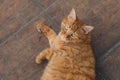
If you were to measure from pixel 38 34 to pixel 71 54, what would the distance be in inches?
19.2

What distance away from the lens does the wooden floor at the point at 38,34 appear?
104 inches

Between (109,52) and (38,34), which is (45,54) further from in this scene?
(109,52)

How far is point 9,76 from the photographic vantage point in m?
2.63

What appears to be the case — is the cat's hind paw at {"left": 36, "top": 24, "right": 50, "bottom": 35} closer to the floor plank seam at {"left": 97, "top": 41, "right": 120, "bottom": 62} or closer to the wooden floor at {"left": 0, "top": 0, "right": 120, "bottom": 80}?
the wooden floor at {"left": 0, "top": 0, "right": 120, "bottom": 80}

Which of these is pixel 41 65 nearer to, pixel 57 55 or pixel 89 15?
pixel 57 55

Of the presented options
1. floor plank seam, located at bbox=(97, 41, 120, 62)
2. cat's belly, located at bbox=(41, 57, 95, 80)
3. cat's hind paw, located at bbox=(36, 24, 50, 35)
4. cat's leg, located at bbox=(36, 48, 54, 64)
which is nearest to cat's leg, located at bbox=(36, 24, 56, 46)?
cat's hind paw, located at bbox=(36, 24, 50, 35)

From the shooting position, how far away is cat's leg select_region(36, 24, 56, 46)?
2.63 m

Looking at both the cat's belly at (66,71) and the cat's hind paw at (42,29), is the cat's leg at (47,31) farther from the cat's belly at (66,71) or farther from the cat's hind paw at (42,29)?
the cat's belly at (66,71)

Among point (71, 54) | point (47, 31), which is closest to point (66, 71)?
point (71, 54)

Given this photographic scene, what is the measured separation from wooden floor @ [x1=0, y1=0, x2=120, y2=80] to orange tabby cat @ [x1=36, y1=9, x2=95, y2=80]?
189mm

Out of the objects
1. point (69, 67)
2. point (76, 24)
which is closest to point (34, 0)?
point (76, 24)

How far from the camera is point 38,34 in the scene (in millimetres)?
2748

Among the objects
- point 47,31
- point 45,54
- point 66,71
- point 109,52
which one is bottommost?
point 109,52

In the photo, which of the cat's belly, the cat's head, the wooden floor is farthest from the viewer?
the wooden floor
